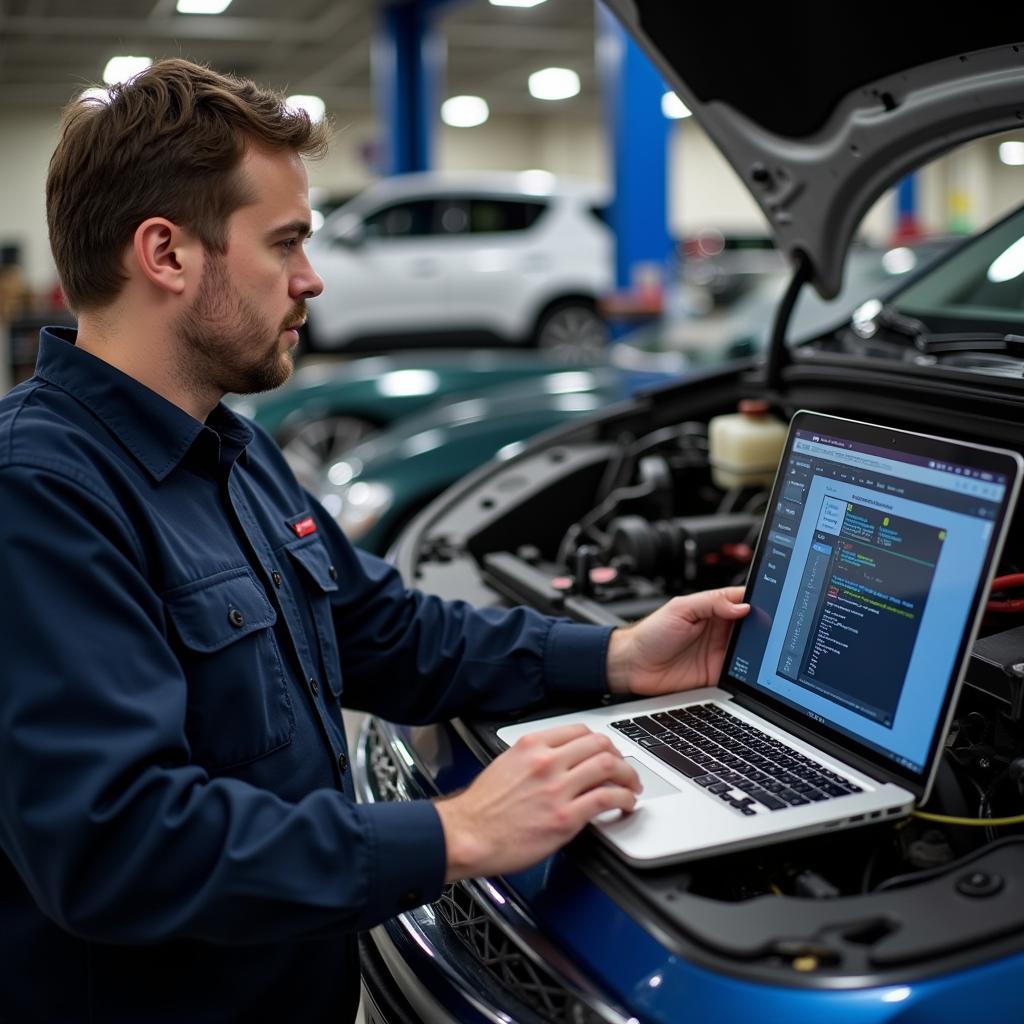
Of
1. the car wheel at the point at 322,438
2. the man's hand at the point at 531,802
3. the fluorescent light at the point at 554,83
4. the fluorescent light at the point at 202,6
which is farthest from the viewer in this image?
the fluorescent light at the point at 554,83

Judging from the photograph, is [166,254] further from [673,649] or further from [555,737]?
[673,649]

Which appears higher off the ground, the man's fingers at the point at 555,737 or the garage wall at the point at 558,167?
the garage wall at the point at 558,167

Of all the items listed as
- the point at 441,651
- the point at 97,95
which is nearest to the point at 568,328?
the point at 441,651

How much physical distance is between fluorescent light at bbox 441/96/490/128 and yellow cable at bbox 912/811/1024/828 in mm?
20227

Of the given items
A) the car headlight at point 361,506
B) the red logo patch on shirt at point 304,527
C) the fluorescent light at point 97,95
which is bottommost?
the car headlight at point 361,506

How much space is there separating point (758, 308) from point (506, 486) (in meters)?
2.85

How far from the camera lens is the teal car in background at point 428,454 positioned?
3.55 metres

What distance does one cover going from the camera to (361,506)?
3.55 meters

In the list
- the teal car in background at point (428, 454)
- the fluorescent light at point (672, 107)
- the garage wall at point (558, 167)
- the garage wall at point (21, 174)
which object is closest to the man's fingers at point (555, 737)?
the teal car in background at point (428, 454)

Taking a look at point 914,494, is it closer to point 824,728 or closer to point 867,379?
point 824,728

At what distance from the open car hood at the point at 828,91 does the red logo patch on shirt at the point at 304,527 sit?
1040mm

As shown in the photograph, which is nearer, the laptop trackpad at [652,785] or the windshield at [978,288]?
the laptop trackpad at [652,785]

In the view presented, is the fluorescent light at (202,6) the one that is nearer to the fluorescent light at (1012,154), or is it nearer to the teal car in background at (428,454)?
the teal car in background at (428,454)

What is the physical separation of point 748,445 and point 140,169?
135 cm
